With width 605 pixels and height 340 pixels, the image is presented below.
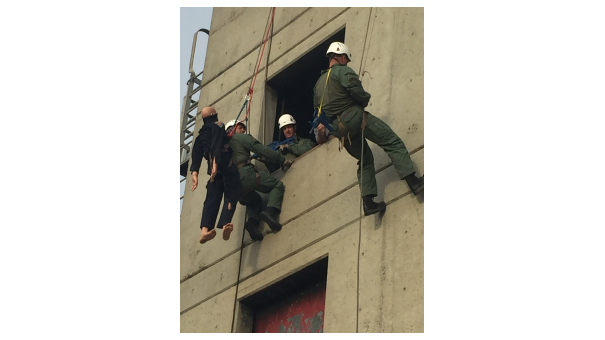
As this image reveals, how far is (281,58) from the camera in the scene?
14648 millimetres

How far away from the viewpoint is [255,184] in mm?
12648

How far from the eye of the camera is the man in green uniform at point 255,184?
494 inches

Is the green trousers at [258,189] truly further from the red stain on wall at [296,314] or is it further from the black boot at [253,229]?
the red stain on wall at [296,314]

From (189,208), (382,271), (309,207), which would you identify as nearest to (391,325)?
(382,271)

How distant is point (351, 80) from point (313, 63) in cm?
326

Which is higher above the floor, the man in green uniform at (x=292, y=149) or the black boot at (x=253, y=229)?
the man in green uniform at (x=292, y=149)

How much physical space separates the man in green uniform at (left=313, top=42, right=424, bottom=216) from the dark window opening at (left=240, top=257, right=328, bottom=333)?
1.09 m

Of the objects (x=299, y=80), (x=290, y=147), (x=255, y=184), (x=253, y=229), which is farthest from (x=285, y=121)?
(x=253, y=229)

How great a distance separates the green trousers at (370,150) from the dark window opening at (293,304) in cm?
108

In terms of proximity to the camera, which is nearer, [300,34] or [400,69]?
[400,69]

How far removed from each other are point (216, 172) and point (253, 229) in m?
0.99

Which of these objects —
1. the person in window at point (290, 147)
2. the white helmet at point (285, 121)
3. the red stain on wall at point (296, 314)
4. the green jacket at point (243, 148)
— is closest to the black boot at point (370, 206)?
the red stain on wall at point (296, 314)

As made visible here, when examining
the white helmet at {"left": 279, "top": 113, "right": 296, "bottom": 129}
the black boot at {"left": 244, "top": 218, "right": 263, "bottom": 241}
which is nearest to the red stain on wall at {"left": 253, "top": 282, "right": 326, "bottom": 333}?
the black boot at {"left": 244, "top": 218, "right": 263, "bottom": 241}

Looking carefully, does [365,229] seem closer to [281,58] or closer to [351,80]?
[351,80]
